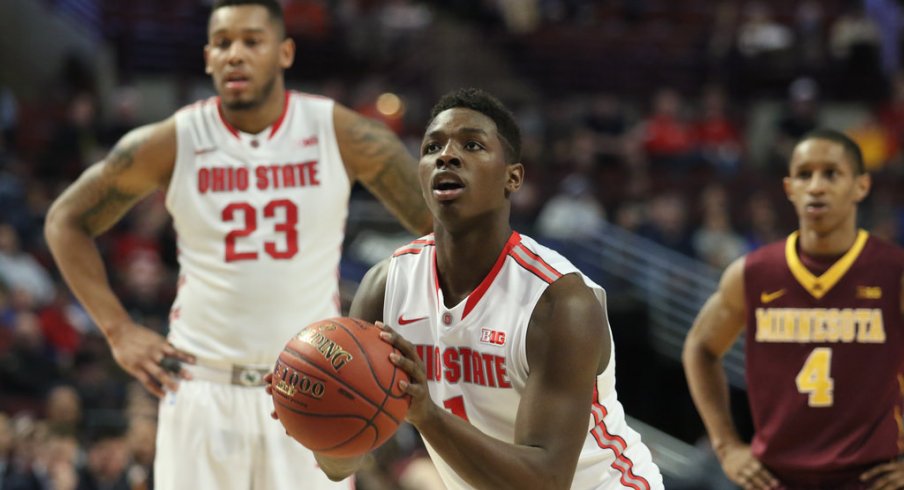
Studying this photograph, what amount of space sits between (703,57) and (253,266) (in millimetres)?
14815

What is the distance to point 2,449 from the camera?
870 centimetres

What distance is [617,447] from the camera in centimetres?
394

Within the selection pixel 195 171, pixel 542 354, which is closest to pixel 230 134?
pixel 195 171

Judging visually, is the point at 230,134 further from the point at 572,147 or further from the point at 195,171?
the point at 572,147

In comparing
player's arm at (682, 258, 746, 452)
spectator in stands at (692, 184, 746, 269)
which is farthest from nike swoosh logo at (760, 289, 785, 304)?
spectator in stands at (692, 184, 746, 269)

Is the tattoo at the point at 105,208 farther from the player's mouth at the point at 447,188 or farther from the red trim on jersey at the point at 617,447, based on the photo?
the red trim on jersey at the point at 617,447

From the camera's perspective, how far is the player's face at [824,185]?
17.8ft

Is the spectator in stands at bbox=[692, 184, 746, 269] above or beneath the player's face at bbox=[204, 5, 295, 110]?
beneath

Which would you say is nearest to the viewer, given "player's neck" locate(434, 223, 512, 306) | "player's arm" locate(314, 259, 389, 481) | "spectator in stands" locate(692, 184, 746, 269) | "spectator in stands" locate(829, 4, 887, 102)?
"player's neck" locate(434, 223, 512, 306)

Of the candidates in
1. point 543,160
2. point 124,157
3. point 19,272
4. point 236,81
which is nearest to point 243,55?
point 236,81

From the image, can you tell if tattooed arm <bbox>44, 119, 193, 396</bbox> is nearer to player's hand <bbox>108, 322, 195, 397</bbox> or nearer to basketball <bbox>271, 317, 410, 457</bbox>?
player's hand <bbox>108, 322, 195, 397</bbox>

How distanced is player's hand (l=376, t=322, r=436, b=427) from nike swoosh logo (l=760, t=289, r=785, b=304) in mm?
2692

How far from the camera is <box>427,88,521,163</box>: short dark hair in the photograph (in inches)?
148

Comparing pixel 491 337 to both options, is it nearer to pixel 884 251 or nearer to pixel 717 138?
pixel 884 251
